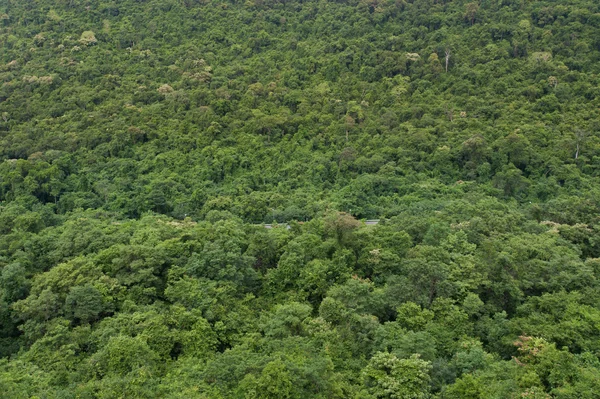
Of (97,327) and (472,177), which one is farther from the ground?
(97,327)

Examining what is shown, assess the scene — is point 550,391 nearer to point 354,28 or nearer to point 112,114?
point 112,114

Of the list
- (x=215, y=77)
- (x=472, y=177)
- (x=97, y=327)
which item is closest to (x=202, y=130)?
(x=215, y=77)

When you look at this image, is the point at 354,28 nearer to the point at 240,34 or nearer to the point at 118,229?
the point at 240,34

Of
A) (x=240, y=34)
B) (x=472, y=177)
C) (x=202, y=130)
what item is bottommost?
(x=472, y=177)

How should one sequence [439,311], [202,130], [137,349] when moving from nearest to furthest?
[137,349], [439,311], [202,130]

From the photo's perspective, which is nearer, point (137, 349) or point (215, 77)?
point (137, 349)

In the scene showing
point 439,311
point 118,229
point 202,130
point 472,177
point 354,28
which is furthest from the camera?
point 354,28

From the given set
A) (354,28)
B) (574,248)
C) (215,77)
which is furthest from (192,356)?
(354,28)
